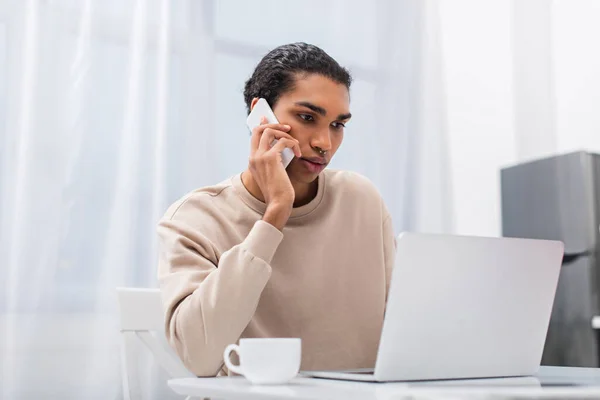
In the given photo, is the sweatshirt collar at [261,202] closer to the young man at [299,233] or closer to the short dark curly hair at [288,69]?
the young man at [299,233]

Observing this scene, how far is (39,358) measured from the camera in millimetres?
2055

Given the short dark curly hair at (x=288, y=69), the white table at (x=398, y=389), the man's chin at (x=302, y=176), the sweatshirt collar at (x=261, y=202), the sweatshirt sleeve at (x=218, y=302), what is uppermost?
the short dark curly hair at (x=288, y=69)

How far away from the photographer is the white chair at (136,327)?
1.43 meters

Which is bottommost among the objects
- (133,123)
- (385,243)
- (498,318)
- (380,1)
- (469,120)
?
(498,318)

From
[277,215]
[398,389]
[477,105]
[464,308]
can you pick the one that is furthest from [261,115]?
[477,105]

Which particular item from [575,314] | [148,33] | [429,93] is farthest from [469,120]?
[148,33]

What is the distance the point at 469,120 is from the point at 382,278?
2096mm

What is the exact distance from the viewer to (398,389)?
701 mm

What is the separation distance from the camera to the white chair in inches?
56.2

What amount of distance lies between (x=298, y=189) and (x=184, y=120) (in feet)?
3.65

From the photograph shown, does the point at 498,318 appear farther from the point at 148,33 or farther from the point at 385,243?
the point at 148,33

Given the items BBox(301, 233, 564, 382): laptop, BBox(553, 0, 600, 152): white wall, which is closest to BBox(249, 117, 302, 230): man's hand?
BBox(301, 233, 564, 382): laptop

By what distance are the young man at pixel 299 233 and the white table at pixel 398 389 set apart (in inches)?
12.1

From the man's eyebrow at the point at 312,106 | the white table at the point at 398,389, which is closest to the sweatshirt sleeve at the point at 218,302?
the white table at the point at 398,389
